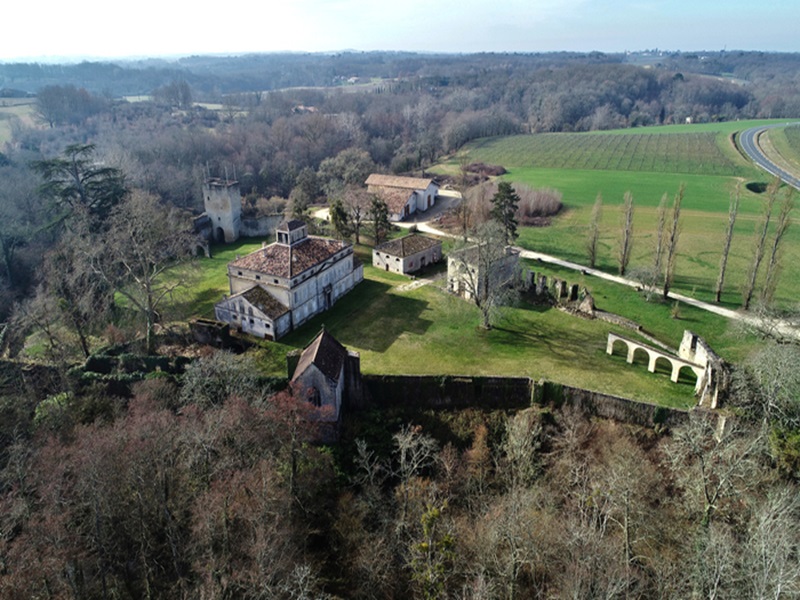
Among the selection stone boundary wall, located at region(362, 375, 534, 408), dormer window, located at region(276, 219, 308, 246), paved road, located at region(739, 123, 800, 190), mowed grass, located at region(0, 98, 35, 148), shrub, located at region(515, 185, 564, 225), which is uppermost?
mowed grass, located at region(0, 98, 35, 148)

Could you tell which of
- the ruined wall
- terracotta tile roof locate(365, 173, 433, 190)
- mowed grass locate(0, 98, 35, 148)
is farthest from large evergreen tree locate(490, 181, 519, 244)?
mowed grass locate(0, 98, 35, 148)

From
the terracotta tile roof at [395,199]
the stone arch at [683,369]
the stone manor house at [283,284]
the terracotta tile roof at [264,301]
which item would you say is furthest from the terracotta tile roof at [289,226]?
the stone arch at [683,369]

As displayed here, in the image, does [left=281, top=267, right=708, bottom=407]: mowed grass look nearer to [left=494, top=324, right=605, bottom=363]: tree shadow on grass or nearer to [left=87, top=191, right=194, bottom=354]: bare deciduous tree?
[left=494, top=324, right=605, bottom=363]: tree shadow on grass

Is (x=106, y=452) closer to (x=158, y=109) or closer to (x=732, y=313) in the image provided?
(x=732, y=313)

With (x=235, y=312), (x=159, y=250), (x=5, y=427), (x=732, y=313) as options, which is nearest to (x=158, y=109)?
(x=159, y=250)

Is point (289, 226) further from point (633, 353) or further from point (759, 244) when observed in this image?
point (759, 244)

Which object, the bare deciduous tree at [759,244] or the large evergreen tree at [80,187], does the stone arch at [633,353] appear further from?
the large evergreen tree at [80,187]
